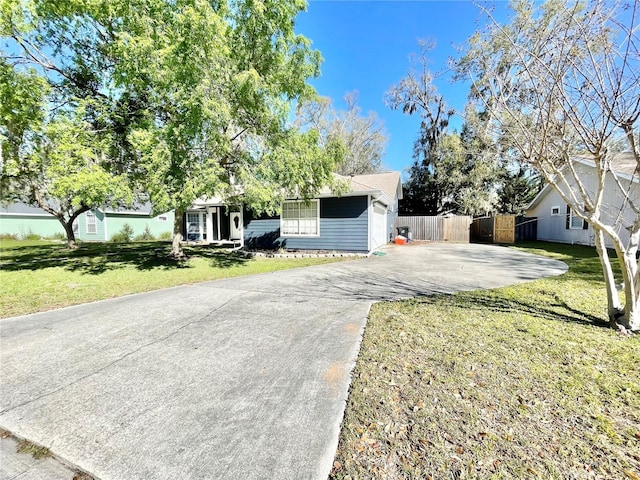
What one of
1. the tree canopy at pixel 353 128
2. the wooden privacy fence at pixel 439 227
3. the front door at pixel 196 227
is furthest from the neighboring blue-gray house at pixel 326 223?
the tree canopy at pixel 353 128

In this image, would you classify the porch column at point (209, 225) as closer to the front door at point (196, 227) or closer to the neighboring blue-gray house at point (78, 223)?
the front door at point (196, 227)

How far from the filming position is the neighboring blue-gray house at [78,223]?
21.1 metres

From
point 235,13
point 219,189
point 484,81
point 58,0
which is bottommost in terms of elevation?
point 219,189

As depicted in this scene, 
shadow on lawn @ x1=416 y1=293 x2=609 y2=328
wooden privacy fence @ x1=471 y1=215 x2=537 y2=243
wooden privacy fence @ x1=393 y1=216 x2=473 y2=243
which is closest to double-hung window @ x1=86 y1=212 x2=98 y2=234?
wooden privacy fence @ x1=393 y1=216 x2=473 y2=243

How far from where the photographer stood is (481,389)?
8.51 ft

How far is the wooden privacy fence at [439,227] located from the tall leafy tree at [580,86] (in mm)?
16278

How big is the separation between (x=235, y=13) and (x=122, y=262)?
30.1ft

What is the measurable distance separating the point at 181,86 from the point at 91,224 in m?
20.8

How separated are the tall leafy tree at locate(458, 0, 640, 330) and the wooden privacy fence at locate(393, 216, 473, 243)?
16278 mm

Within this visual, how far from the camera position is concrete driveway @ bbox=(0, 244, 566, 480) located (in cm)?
198

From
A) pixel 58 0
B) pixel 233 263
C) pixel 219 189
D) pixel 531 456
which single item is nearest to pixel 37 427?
pixel 531 456

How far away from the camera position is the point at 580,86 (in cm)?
370

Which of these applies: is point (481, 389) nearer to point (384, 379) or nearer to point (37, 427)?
point (384, 379)

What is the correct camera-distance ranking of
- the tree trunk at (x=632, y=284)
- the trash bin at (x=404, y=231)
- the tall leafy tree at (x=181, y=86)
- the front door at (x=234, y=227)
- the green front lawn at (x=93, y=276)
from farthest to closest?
the trash bin at (x=404, y=231), the front door at (x=234, y=227), the tall leafy tree at (x=181, y=86), the green front lawn at (x=93, y=276), the tree trunk at (x=632, y=284)
